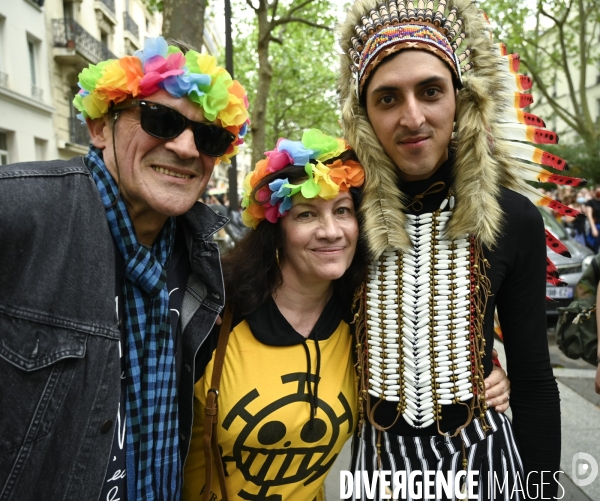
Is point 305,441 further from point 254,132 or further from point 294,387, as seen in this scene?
point 254,132

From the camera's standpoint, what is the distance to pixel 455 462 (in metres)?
1.73

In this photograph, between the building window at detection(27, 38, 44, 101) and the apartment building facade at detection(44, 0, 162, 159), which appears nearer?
the building window at detection(27, 38, 44, 101)

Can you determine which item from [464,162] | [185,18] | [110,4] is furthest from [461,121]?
[110,4]

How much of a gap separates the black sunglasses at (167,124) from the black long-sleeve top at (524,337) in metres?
0.89

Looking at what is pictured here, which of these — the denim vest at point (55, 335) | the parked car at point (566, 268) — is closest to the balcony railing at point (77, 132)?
the parked car at point (566, 268)

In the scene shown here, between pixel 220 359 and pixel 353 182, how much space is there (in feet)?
2.84

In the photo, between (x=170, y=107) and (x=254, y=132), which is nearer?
(x=170, y=107)

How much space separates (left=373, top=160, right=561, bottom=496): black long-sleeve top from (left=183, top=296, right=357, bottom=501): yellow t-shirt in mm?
222

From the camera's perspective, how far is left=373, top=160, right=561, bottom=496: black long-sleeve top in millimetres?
1762

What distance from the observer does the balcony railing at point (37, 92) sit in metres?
15.2

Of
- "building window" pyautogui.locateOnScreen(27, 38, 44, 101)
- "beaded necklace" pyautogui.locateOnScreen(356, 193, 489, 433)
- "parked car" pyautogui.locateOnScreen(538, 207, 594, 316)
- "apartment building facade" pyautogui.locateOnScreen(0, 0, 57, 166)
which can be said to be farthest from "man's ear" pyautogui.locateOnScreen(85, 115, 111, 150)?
"building window" pyautogui.locateOnScreen(27, 38, 44, 101)

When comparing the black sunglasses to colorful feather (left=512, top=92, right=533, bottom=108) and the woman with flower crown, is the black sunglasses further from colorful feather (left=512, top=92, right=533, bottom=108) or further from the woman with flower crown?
colorful feather (left=512, top=92, right=533, bottom=108)

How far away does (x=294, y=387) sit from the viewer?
5.95 feet

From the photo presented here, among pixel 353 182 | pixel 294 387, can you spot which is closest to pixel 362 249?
pixel 353 182
